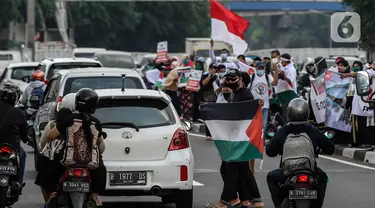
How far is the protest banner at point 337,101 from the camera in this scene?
861 inches

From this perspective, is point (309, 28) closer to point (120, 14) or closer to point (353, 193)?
point (120, 14)

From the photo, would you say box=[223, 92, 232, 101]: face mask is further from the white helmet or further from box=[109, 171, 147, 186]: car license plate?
the white helmet

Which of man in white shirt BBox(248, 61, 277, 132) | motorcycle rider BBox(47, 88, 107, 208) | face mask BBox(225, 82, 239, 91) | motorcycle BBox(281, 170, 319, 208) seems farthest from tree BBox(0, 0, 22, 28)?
motorcycle BBox(281, 170, 319, 208)

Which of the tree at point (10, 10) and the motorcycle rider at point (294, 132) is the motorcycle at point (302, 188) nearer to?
the motorcycle rider at point (294, 132)

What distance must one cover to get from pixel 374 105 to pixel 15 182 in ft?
29.7

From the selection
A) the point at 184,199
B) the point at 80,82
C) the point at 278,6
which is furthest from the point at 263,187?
the point at 278,6

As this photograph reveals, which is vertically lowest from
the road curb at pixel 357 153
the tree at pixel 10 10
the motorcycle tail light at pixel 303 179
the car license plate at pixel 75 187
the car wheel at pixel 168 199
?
the road curb at pixel 357 153

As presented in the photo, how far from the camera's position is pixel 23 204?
46.4 feet

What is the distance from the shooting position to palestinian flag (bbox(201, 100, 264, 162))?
1327 cm

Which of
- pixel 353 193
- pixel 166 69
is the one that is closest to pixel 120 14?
pixel 166 69

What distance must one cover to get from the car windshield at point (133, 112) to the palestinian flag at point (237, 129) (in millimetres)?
686

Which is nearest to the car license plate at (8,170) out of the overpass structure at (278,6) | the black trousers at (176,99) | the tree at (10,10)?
the black trousers at (176,99)

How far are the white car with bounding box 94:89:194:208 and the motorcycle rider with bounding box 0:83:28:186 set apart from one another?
79cm

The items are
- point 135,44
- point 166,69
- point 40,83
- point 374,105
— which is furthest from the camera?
point 135,44
